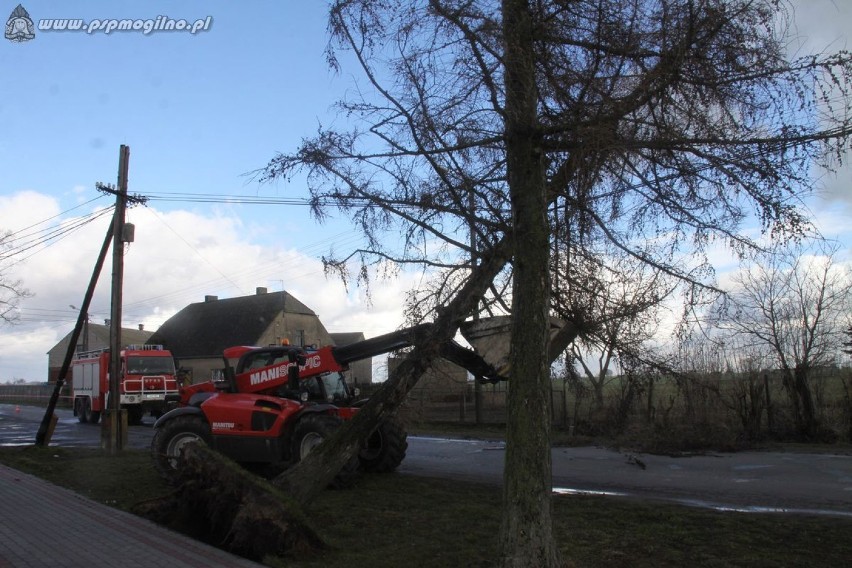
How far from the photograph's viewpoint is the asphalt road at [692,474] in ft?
34.0

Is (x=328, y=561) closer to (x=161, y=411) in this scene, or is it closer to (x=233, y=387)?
(x=233, y=387)

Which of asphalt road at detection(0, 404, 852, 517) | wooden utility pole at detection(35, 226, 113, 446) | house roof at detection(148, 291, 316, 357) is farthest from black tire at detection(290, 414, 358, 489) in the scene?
house roof at detection(148, 291, 316, 357)

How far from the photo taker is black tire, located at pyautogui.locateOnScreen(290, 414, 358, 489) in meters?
11.3

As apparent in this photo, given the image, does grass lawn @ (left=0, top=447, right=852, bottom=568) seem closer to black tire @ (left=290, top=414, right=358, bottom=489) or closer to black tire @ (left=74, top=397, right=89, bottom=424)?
black tire @ (left=290, top=414, right=358, bottom=489)

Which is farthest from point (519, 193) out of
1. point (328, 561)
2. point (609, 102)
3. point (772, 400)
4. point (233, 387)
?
point (772, 400)

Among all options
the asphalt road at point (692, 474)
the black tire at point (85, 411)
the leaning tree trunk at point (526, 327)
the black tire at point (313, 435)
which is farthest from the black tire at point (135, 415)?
the leaning tree trunk at point (526, 327)

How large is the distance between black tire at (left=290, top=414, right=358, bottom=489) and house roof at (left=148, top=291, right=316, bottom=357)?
142 ft

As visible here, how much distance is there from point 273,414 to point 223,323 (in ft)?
159

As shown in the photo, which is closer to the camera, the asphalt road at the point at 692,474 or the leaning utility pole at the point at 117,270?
the asphalt road at the point at 692,474

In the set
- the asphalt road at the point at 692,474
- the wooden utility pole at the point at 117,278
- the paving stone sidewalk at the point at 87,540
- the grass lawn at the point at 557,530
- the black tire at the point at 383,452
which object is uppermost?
the wooden utility pole at the point at 117,278

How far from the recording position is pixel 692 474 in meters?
13.1

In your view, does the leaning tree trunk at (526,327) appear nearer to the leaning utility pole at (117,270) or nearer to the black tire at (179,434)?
the black tire at (179,434)

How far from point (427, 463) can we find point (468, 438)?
6.51 m

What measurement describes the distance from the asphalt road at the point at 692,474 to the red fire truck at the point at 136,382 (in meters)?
14.3
